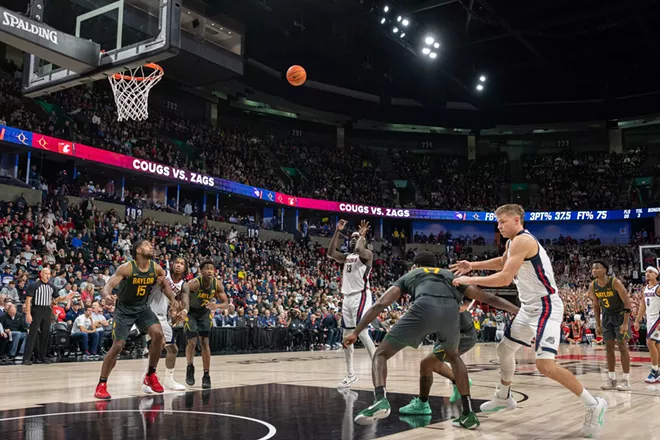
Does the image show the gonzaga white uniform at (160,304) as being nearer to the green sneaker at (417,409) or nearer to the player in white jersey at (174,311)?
the player in white jersey at (174,311)

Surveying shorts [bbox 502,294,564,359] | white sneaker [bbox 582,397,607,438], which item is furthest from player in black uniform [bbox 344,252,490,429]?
white sneaker [bbox 582,397,607,438]

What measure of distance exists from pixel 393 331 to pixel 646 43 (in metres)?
32.1

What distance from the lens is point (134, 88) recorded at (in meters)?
13.4

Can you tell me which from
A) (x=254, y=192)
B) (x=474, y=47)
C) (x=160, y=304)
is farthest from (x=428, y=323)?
(x=474, y=47)

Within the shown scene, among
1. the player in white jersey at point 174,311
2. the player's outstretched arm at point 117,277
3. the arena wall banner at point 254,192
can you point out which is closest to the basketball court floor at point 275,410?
the player in white jersey at point 174,311

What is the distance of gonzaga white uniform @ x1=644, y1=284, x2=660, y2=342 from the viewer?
29.6ft

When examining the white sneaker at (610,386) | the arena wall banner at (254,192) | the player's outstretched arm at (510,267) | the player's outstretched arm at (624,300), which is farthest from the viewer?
the arena wall banner at (254,192)

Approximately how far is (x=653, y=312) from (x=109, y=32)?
967 cm

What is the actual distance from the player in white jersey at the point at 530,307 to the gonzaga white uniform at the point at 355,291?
3.18m

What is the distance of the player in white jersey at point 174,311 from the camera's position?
772cm

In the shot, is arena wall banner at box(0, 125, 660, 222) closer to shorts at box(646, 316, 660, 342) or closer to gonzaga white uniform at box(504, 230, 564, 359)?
gonzaga white uniform at box(504, 230, 564, 359)

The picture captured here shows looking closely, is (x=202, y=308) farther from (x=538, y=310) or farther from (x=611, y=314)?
(x=611, y=314)

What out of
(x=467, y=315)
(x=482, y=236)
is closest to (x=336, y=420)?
(x=467, y=315)

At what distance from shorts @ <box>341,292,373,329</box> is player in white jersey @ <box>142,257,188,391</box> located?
2471mm
